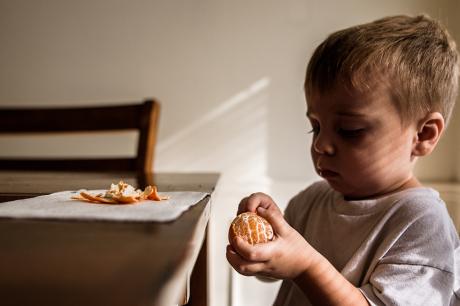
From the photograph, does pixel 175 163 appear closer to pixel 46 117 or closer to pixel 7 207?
pixel 46 117

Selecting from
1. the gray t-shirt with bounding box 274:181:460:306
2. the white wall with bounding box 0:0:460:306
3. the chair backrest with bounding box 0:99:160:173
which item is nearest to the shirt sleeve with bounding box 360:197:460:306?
the gray t-shirt with bounding box 274:181:460:306

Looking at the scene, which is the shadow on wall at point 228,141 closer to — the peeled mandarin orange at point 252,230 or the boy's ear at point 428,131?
the boy's ear at point 428,131

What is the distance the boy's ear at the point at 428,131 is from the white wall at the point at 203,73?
0.91m

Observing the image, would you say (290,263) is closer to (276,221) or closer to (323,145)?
(276,221)

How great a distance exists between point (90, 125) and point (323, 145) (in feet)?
2.56

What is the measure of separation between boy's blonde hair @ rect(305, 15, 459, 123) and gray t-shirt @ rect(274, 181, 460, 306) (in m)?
0.14

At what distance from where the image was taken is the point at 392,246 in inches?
21.4

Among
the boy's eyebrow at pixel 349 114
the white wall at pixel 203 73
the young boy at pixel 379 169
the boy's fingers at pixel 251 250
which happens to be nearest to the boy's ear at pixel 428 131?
the young boy at pixel 379 169

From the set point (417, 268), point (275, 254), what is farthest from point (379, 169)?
point (275, 254)

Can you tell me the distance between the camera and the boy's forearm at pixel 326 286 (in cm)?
49

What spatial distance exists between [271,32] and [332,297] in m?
1.23

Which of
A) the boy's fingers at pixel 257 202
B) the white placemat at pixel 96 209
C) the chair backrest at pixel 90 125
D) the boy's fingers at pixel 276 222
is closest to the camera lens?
the white placemat at pixel 96 209

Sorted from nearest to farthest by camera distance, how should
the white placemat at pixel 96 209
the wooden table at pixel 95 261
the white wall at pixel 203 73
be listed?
the wooden table at pixel 95 261 → the white placemat at pixel 96 209 → the white wall at pixel 203 73

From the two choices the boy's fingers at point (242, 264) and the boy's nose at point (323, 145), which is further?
the boy's nose at point (323, 145)
